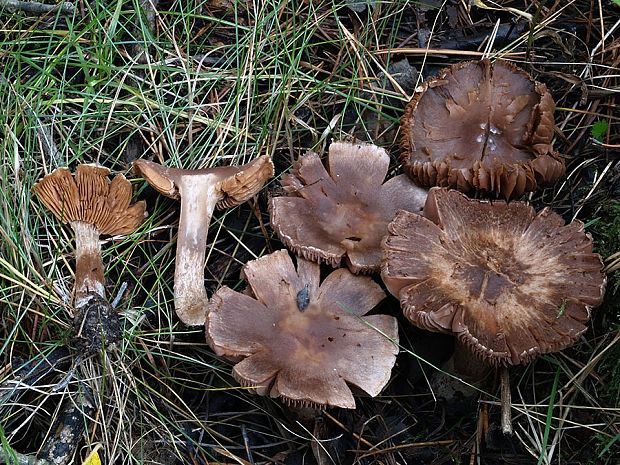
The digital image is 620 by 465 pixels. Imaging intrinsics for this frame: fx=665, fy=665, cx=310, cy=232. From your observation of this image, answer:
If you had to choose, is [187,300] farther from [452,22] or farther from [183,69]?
[452,22]

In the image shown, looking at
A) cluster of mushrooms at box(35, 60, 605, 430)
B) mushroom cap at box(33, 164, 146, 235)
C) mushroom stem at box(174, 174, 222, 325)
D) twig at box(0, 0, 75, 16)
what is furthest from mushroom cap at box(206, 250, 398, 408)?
twig at box(0, 0, 75, 16)

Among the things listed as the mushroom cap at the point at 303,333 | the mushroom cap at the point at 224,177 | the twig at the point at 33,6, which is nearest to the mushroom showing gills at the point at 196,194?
the mushroom cap at the point at 224,177

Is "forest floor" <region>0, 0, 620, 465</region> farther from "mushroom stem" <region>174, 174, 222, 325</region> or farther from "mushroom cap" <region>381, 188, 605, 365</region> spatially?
"mushroom cap" <region>381, 188, 605, 365</region>

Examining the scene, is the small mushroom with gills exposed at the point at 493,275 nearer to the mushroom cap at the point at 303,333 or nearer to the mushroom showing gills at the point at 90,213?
the mushroom cap at the point at 303,333

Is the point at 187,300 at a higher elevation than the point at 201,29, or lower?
lower

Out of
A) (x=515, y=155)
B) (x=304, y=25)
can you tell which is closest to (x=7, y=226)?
(x=304, y=25)

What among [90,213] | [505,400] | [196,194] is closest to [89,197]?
[90,213]
